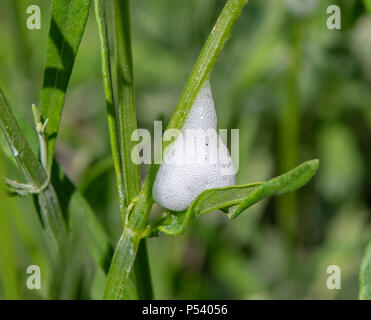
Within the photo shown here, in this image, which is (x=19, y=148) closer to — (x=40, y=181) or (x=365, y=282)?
(x=40, y=181)

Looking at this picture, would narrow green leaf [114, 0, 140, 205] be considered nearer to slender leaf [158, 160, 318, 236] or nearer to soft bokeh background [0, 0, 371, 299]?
slender leaf [158, 160, 318, 236]

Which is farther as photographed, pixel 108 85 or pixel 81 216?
pixel 81 216

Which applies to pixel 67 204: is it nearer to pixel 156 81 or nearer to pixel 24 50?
pixel 24 50

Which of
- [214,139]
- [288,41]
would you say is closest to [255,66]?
[288,41]

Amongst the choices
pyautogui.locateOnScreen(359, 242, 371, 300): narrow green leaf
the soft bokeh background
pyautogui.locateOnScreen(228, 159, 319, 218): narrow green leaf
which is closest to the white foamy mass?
pyautogui.locateOnScreen(228, 159, 319, 218): narrow green leaf

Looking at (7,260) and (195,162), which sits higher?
(195,162)

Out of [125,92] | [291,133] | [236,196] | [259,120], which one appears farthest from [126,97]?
[259,120]
